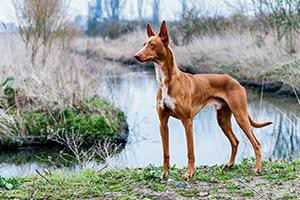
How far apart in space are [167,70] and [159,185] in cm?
108

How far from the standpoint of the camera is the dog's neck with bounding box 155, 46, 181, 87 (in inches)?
185

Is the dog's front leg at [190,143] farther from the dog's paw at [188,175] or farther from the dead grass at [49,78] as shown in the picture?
the dead grass at [49,78]

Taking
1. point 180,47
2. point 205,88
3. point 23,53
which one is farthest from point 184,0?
point 205,88

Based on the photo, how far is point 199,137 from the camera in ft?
34.1

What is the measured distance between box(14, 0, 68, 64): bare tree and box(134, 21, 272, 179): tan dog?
481 inches

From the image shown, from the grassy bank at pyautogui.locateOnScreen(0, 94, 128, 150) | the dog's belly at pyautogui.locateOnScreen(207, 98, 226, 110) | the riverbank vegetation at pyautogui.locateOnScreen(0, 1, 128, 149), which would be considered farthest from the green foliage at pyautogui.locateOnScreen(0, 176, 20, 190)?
the grassy bank at pyautogui.locateOnScreen(0, 94, 128, 150)

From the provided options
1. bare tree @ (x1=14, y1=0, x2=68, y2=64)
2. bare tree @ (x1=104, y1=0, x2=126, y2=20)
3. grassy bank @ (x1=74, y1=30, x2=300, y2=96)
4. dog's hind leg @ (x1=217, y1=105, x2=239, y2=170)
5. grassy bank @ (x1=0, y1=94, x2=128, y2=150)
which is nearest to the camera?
dog's hind leg @ (x1=217, y1=105, x2=239, y2=170)

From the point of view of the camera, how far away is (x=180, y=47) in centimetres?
2539

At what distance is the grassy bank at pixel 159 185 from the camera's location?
4414 mm

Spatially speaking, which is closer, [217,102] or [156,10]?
[217,102]

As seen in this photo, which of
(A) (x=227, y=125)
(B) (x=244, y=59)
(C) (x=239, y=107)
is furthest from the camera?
(B) (x=244, y=59)

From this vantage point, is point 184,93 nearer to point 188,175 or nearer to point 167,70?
point 167,70

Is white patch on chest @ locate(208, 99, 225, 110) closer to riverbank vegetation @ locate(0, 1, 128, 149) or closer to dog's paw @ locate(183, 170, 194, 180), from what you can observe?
dog's paw @ locate(183, 170, 194, 180)

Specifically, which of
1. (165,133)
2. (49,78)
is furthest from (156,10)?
(165,133)
